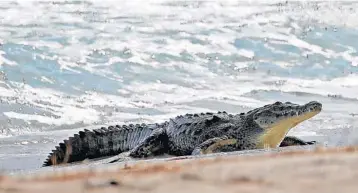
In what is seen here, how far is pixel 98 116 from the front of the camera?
2128 centimetres

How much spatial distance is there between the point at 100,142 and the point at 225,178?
9081mm

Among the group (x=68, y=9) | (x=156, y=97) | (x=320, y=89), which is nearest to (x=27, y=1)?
(x=68, y=9)

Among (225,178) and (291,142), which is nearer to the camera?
(225,178)

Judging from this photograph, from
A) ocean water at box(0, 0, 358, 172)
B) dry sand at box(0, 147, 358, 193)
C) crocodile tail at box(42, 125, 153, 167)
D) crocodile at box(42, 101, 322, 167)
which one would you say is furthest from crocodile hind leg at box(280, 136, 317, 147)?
dry sand at box(0, 147, 358, 193)

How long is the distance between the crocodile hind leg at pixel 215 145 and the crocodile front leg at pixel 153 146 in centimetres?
69

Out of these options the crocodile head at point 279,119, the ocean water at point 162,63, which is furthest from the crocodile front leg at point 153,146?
A: the ocean water at point 162,63

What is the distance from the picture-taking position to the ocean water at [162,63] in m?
20.8

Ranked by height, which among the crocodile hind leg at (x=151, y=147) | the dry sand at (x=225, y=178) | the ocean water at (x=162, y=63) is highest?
the ocean water at (x=162, y=63)

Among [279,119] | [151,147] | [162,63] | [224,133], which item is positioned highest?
[162,63]

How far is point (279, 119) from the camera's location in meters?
14.0

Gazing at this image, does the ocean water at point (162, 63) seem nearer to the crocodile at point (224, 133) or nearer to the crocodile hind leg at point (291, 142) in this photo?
the crocodile at point (224, 133)

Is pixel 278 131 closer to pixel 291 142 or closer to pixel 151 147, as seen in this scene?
pixel 291 142

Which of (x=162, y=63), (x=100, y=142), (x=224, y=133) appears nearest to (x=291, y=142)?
(x=224, y=133)

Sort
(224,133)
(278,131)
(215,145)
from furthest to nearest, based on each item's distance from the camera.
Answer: (278,131) < (224,133) < (215,145)
